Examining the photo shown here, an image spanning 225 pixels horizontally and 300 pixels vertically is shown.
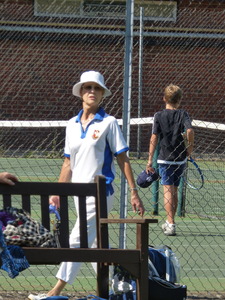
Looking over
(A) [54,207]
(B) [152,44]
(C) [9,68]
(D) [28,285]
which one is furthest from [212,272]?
(B) [152,44]

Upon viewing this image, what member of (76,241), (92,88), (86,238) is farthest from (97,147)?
(86,238)

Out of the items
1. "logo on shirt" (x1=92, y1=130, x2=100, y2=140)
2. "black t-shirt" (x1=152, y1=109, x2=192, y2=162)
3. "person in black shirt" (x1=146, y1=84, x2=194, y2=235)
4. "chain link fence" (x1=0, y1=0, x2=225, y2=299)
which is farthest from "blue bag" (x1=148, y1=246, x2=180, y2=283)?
"chain link fence" (x1=0, y1=0, x2=225, y2=299)

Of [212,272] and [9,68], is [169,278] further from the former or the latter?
[9,68]

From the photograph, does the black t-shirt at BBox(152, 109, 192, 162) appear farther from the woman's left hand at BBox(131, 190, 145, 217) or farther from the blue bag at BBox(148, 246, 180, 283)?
the blue bag at BBox(148, 246, 180, 283)

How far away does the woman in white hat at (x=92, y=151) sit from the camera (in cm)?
610

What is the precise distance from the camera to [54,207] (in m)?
5.98

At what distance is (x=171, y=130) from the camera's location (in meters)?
9.41

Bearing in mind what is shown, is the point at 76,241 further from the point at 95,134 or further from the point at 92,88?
the point at 92,88

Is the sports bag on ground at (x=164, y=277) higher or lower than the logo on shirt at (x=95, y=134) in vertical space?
lower

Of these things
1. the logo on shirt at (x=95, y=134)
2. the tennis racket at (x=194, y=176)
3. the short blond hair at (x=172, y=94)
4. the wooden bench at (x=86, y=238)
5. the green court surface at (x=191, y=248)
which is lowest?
the green court surface at (x=191, y=248)

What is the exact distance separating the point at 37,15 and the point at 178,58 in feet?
11.4

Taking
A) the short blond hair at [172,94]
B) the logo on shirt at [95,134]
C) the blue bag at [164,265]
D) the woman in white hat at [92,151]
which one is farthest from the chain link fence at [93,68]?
the blue bag at [164,265]

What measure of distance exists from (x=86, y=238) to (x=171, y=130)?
12.8 ft

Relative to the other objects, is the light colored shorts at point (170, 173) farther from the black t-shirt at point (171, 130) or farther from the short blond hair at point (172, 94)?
the short blond hair at point (172, 94)
